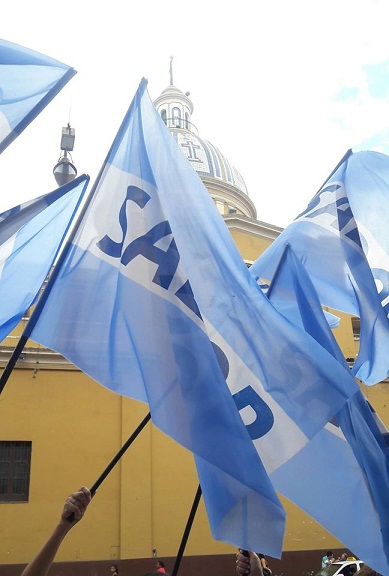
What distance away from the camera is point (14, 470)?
14922 millimetres

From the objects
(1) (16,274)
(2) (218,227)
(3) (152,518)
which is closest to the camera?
(2) (218,227)

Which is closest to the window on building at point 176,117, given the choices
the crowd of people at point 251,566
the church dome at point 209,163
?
the church dome at point 209,163

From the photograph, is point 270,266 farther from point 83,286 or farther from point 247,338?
point 83,286

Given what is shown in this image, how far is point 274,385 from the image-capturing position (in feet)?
12.7

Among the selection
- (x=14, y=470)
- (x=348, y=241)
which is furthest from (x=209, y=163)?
(x=348, y=241)

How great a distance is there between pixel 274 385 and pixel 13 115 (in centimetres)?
259

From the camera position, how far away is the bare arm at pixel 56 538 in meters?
2.60

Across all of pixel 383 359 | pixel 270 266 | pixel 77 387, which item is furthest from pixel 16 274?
pixel 77 387

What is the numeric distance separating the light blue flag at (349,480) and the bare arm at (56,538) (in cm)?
125

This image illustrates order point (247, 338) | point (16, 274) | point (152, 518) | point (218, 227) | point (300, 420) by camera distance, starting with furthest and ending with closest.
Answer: point (152, 518), point (16, 274), point (218, 227), point (247, 338), point (300, 420)

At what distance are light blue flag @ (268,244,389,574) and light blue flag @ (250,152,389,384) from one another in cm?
108

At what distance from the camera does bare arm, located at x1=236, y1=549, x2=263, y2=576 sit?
11.2 ft

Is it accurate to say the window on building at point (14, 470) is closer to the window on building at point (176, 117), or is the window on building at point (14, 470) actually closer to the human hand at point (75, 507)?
the human hand at point (75, 507)

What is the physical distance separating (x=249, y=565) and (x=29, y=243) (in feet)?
9.47
